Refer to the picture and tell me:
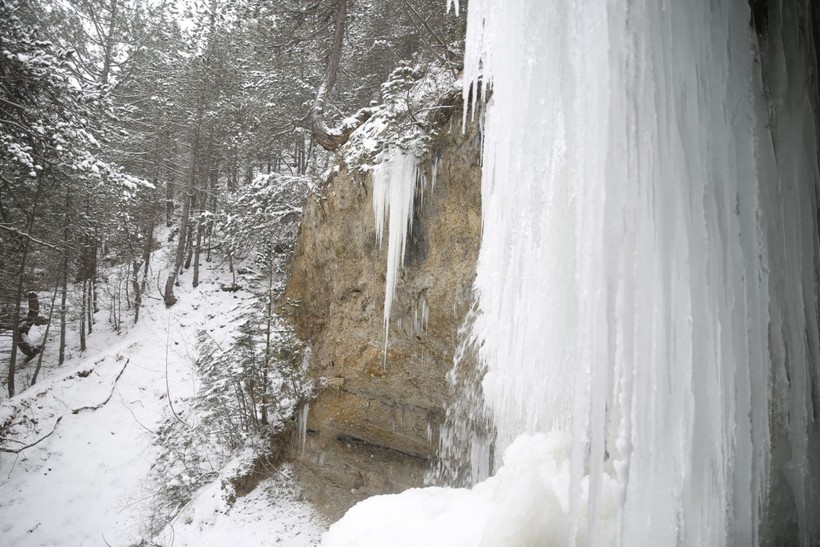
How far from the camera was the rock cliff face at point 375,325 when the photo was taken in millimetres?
5621

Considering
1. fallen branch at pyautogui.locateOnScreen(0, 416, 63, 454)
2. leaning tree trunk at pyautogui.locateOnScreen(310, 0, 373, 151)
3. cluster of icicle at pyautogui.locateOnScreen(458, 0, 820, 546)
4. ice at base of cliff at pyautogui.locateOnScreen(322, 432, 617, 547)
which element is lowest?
fallen branch at pyautogui.locateOnScreen(0, 416, 63, 454)

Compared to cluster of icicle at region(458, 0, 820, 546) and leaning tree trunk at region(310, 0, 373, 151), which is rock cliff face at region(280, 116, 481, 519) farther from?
cluster of icicle at region(458, 0, 820, 546)

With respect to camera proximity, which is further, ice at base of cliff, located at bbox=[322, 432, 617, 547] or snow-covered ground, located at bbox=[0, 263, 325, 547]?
snow-covered ground, located at bbox=[0, 263, 325, 547]

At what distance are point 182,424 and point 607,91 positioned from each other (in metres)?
10.5

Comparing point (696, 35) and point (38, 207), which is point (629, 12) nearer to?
point (696, 35)

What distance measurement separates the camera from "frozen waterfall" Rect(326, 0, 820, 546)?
1.34 meters

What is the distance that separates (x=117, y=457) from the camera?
935 cm

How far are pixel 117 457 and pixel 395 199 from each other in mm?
9035

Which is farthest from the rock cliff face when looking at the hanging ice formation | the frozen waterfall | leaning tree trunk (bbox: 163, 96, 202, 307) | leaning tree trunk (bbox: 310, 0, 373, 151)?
leaning tree trunk (bbox: 163, 96, 202, 307)

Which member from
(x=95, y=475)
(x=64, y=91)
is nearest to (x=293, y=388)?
(x=95, y=475)

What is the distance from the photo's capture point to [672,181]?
4.64 feet

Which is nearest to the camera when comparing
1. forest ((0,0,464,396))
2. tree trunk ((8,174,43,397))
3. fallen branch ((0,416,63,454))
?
forest ((0,0,464,396))

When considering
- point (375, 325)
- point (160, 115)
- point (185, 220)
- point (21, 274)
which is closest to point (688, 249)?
point (375, 325)

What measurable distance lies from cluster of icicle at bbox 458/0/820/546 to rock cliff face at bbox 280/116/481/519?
12.5 ft
